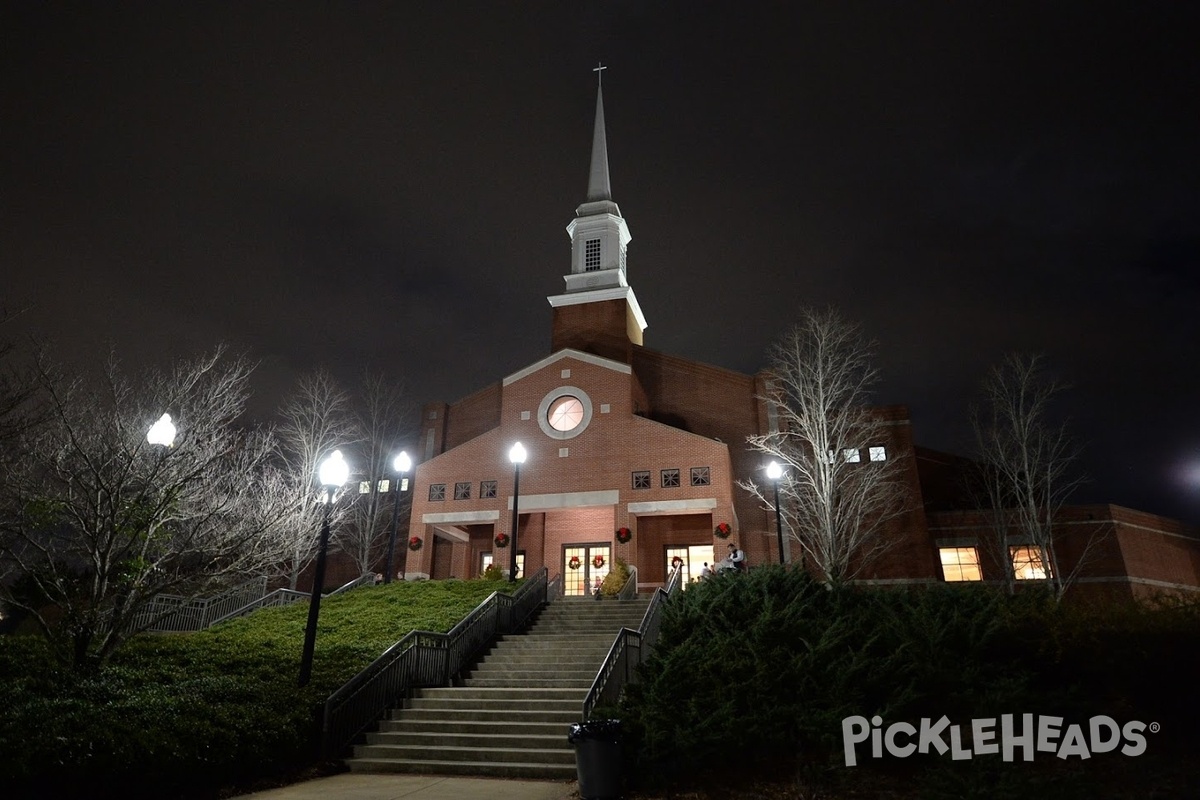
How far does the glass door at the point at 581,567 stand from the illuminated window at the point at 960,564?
14.1m

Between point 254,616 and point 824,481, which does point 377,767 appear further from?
point 824,481

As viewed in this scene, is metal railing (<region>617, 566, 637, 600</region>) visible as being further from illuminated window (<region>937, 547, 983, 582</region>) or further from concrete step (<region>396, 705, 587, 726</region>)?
illuminated window (<region>937, 547, 983, 582</region>)

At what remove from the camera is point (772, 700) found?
9.68 m

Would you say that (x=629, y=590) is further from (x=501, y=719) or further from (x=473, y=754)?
(x=473, y=754)

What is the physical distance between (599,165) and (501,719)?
3445cm

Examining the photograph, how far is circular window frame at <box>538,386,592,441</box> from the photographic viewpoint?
28.7 m

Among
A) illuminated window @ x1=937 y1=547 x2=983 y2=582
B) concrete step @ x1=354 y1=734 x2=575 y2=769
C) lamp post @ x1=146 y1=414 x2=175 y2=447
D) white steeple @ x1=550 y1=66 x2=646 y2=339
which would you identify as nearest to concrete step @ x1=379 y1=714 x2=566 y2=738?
concrete step @ x1=354 y1=734 x2=575 y2=769

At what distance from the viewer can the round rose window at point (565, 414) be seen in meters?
29.1

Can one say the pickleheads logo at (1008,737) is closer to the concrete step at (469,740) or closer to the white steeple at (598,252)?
the concrete step at (469,740)

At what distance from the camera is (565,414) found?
29.4 m

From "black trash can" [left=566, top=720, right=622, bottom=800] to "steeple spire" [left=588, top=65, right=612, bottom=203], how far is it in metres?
34.2

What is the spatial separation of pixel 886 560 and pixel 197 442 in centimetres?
2493

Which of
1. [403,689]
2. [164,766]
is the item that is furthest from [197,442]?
[164,766]

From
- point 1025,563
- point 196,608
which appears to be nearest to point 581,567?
point 196,608
